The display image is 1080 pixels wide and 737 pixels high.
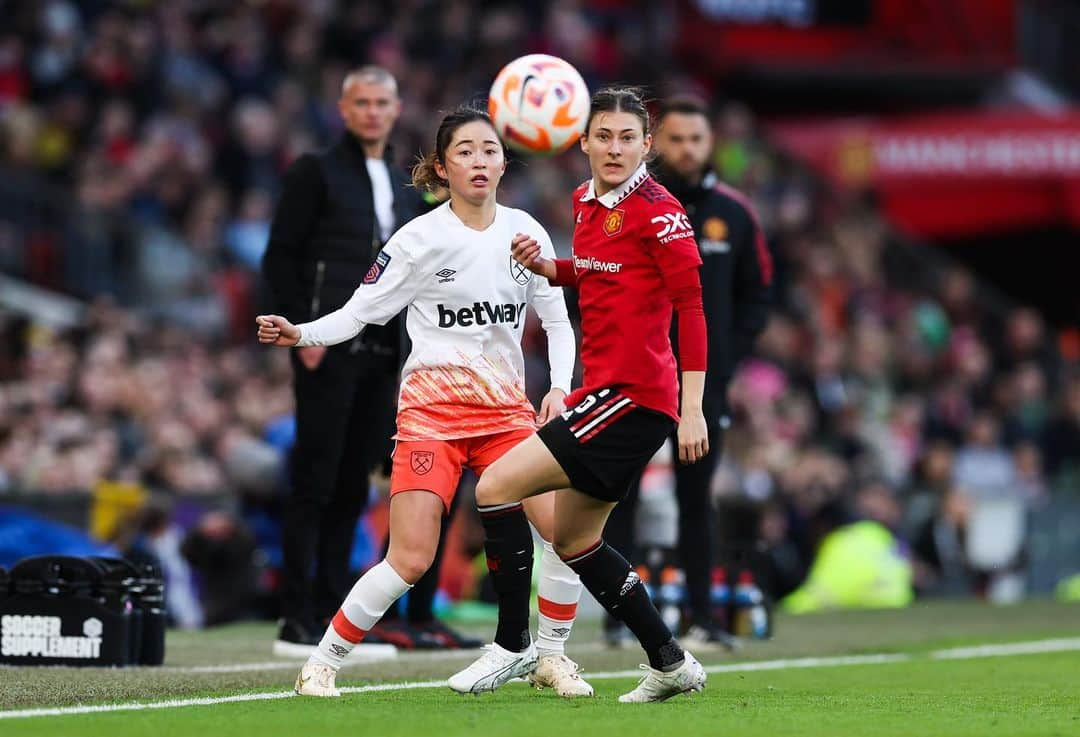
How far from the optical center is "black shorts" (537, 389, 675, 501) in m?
6.68

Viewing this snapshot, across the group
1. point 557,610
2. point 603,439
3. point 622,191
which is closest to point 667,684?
point 557,610

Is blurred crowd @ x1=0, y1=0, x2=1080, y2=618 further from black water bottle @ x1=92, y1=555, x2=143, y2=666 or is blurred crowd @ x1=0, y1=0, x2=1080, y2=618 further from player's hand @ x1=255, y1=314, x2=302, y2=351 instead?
player's hand @ x1=255, y1=314, x2=302, y2=351

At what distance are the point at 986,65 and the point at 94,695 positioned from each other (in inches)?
900

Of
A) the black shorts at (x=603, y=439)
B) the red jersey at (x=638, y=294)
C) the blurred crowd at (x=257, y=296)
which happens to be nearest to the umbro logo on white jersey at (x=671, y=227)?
the red jersey at (x=638, y=294)

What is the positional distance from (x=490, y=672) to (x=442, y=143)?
1888mm

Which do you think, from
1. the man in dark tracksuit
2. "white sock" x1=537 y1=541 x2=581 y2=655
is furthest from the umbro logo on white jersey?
the man in dark tracksuit

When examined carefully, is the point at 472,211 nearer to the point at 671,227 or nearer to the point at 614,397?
the point at 671,227

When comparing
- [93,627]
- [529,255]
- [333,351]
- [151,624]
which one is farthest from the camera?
[333,351]

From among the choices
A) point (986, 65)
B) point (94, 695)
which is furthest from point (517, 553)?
point (986, 65)

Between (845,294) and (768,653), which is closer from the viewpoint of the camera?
(768,653)

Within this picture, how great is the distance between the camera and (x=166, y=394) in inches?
574

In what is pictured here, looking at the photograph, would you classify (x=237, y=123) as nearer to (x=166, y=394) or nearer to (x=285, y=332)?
(x=166, y=394)

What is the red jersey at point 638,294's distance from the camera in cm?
674

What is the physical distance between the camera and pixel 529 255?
22.5 feet
